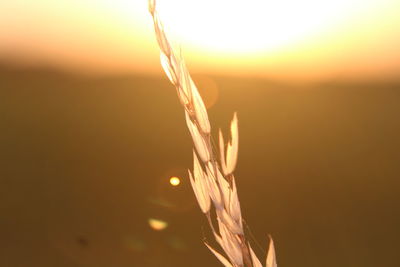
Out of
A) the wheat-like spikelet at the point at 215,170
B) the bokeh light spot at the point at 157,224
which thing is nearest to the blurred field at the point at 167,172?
the bokeh light spot at the point at 157,224

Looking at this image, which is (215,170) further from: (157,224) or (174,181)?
(157,224)

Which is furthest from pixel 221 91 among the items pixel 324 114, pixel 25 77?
pixel 25 77

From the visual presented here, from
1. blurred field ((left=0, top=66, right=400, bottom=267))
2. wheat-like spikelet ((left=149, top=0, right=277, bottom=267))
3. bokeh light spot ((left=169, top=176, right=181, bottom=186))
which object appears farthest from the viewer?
blurred field ((left=0, top=66, right=400, bottom=267))

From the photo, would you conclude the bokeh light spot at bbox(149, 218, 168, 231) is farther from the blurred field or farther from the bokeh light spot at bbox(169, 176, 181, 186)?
the bokeh light spot at bbox(169, 176, 181, 186)

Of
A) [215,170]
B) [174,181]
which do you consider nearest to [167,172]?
[174,181]

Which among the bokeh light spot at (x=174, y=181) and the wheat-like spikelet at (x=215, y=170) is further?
the bokeh light spot at (x=174, y=181)

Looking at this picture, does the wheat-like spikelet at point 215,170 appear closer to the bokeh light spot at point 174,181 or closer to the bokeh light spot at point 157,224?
the bokeh light spot at point 174,181

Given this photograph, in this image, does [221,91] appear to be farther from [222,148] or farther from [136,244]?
[222,148]

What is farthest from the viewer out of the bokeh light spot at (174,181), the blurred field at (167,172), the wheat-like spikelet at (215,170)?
the blurred field at (167,172)

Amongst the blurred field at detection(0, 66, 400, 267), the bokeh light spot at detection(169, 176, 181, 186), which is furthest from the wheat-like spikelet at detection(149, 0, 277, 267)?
the blurred field at detection(0, 66, 400, 267)
